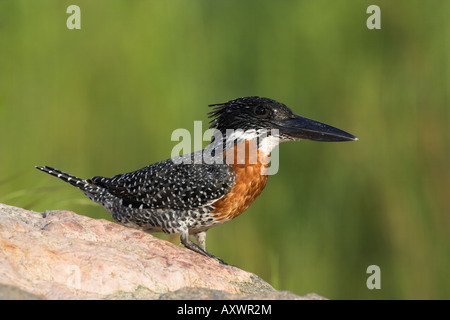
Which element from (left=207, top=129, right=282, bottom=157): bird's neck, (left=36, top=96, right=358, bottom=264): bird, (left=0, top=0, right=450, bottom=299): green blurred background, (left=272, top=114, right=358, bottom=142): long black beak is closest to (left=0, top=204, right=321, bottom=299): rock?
(left=36, top=96, right=358, bottom=264): bird

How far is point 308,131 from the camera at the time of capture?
4.52 metres

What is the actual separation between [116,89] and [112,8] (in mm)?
948

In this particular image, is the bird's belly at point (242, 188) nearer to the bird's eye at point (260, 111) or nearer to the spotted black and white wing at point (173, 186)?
the spotted black and white wing at point (173, 186)

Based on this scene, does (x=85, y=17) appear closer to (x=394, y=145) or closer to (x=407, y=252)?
(x=394, y=145)

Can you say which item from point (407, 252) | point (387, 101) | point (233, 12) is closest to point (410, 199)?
point (407, 252)

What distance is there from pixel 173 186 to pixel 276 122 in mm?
889

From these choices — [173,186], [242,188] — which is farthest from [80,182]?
[242,188]

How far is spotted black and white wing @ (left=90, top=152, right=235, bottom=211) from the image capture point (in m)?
4.38

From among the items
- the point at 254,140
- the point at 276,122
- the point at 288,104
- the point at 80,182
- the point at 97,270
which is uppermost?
the point at 288,104

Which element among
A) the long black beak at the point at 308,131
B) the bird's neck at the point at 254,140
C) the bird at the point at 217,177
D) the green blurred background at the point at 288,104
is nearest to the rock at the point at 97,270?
the bird at the point at 217,177

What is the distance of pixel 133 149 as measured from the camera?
20.9 ft

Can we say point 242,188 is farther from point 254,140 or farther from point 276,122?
point 276,122

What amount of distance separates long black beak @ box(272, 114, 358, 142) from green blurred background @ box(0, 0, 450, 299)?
65.0 inches

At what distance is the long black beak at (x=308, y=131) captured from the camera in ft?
14.8
